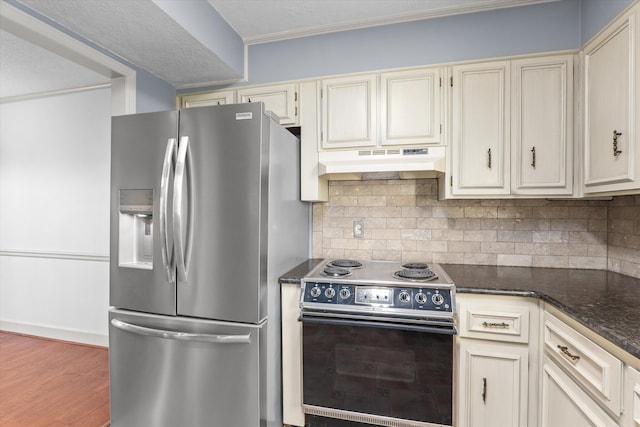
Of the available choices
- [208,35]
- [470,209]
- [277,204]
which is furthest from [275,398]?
[208,35]

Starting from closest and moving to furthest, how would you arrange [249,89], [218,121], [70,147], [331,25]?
[218,121] → [331,25] → [249,89] → [70,147]

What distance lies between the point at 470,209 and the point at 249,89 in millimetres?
1815

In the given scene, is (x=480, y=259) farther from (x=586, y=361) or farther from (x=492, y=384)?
(x=586, y=361)

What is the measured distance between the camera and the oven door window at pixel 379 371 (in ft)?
5.21

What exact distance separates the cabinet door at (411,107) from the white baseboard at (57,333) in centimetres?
→ 328

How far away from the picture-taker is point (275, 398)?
1.79m

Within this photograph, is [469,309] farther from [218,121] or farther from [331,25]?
[331,25]

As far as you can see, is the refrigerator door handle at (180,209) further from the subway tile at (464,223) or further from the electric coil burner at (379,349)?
the subway tile at (464,223)

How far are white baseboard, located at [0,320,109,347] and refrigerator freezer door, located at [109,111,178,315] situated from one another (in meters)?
1.84

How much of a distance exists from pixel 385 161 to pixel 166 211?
1306 mm

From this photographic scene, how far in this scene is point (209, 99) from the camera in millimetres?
2455

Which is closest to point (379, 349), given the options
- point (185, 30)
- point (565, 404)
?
point (565, 404)

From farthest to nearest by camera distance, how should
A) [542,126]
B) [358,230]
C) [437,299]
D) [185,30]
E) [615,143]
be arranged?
1. [358,230]
2. [542,126]
3. [185,30]
4. [437,299]
5. [615,143]

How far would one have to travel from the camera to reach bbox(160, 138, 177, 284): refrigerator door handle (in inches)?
64.7
